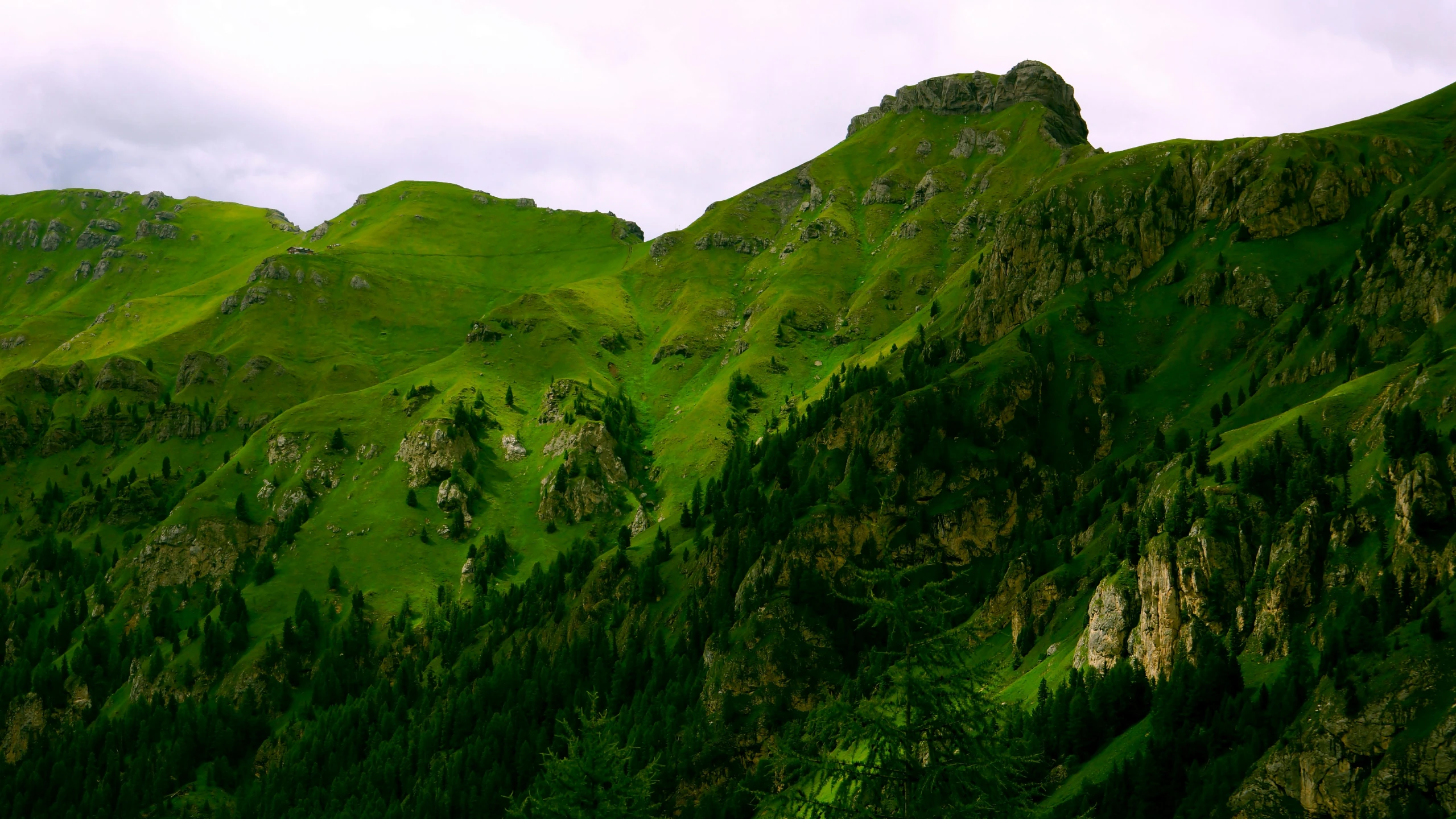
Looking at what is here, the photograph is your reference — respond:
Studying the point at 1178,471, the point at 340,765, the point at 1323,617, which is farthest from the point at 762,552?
the point at 1323,617

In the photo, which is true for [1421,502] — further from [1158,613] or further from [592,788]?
[592,788]

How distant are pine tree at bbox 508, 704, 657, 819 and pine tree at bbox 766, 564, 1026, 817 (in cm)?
1439

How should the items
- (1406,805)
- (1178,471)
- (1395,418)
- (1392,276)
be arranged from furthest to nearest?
1. (1392,276)
2. (1178,471)
3. (1395,418)
4. (1406,805)

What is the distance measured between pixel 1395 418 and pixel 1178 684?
124 feet

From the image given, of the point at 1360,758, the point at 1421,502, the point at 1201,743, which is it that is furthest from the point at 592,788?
the point at 1421,502

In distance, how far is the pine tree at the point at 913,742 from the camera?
26172 mm

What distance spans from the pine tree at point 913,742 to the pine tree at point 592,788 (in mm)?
14386

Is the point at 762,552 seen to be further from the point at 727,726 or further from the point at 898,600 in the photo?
the point at 898,600

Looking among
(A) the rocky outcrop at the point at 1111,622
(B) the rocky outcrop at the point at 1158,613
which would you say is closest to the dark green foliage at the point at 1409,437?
(B) the rocky outcrop at the point at 1158,613

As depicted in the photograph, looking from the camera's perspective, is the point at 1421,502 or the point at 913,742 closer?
the point at 913,742

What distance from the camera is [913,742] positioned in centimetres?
2688

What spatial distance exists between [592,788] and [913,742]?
1914 cm

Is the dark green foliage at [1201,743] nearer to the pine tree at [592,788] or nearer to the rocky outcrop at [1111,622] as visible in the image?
the rocky outcrop at [1111,622]

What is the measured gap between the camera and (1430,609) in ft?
278
